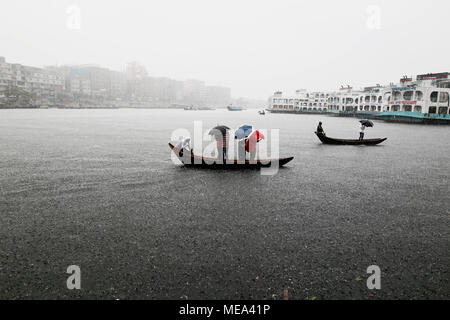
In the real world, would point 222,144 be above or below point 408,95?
below

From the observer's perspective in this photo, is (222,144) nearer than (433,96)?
Yes

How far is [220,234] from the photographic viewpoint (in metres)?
6.25

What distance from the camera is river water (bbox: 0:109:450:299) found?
4.47 meters

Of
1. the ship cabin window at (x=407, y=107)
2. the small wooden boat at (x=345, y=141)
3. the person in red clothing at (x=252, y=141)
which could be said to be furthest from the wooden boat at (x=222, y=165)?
the ship cabin window at (x=407, y=107)

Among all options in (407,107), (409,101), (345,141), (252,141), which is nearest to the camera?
(252,141)

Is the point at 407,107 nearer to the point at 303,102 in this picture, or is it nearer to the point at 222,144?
the point at 303,102

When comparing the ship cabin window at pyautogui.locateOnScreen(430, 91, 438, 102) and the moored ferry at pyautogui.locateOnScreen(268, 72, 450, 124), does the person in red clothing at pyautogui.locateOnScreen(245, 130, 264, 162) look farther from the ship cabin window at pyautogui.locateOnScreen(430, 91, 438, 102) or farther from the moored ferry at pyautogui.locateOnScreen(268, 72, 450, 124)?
the ship cabin window at pyautogui.locateOnScreen(430, 91, 438, 102)

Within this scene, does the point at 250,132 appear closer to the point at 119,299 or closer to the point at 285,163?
the point at 285,163

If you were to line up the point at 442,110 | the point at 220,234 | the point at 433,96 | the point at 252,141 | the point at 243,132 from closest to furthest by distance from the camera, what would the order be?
the point at 220,234, the point at 243,132, the point at 252,141, the point at 433,96, the point at 442,110

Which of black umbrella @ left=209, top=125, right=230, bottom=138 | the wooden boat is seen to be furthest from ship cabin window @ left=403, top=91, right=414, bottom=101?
black umbrella @ left=209, top=125, right=230, bottom=138

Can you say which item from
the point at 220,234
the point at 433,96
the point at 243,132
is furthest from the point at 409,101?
the point at 220,234
